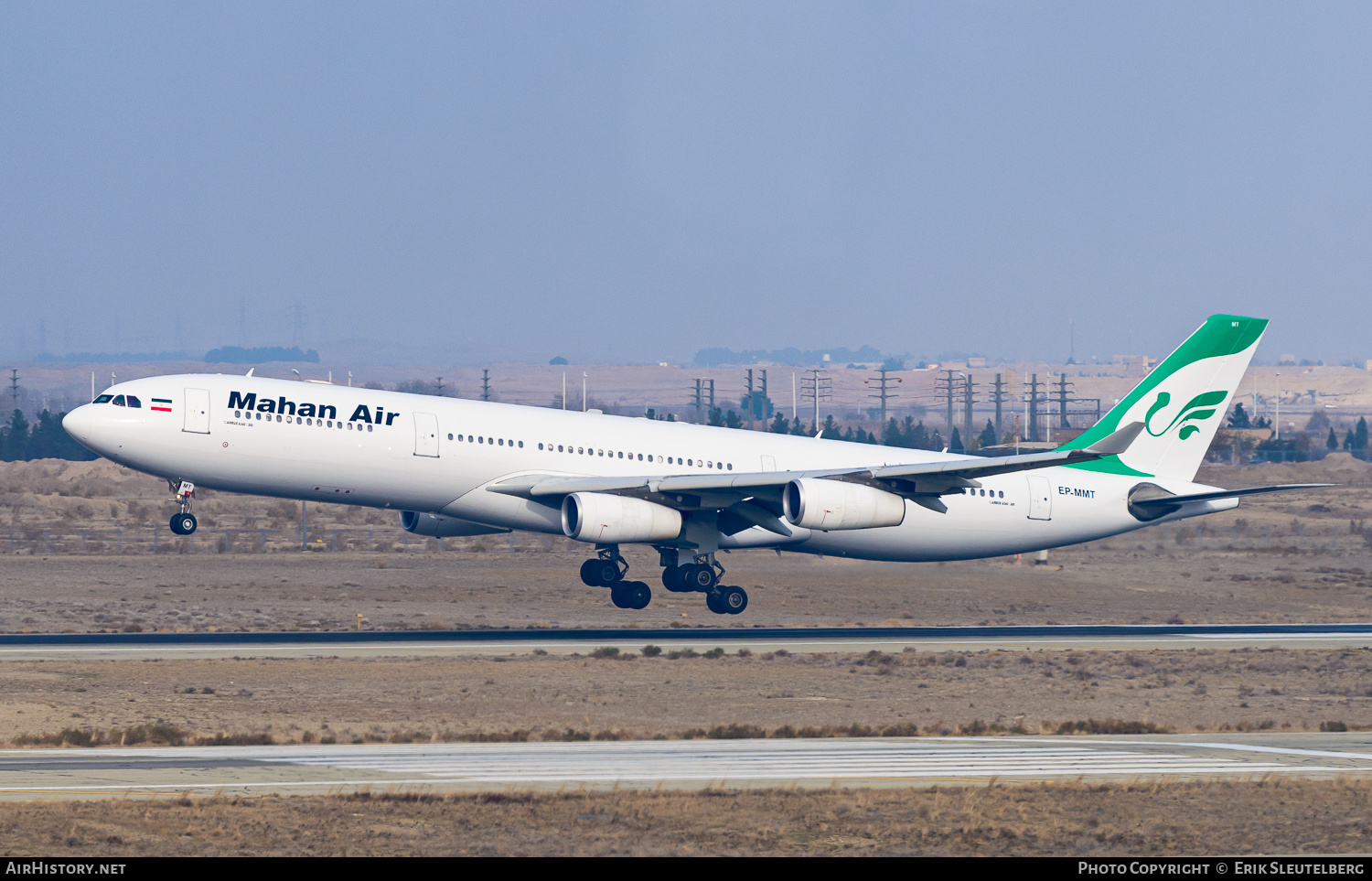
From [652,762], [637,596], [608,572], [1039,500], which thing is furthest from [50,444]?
[652,762]

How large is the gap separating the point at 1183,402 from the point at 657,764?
1318 inches

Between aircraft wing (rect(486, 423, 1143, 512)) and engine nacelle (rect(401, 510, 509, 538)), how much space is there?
3108mm

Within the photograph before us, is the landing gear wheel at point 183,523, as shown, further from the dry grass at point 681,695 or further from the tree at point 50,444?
the tree at point 50,444

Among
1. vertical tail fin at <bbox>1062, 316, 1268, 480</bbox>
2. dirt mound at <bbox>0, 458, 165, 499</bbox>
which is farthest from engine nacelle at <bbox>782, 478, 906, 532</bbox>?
dirt mound at <bbox>0, 458, 165, 499</bbox>

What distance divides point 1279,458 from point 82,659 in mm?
119105

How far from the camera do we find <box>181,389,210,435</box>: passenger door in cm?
4206

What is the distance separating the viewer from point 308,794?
21.5m

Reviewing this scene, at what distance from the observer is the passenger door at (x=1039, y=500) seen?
169ft

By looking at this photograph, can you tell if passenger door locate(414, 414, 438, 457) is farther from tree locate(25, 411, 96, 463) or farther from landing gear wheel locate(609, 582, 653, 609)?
tree locate(25, 411, 96, 463)

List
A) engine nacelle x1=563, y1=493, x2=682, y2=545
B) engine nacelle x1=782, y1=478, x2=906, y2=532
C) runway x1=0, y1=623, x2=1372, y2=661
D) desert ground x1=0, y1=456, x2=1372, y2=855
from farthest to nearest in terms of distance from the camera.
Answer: engine nacelle x1=782, y1=478, x2=906, y2=532 → engine nacelle x1=563, y1=493, x2=682, y2=545 → runway x1=0, y1=623, x2=1372, y2=661 → desert ground x1=0, y1=456, x2=1372, y2=855

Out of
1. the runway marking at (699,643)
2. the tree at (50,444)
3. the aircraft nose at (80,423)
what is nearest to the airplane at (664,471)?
the aircraft nose at (80,423)

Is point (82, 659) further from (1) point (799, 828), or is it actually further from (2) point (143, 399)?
(1) point (799, 828)

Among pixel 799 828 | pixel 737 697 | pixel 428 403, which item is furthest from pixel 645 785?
pixel 428 403

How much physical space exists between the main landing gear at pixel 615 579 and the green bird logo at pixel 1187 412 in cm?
1765
